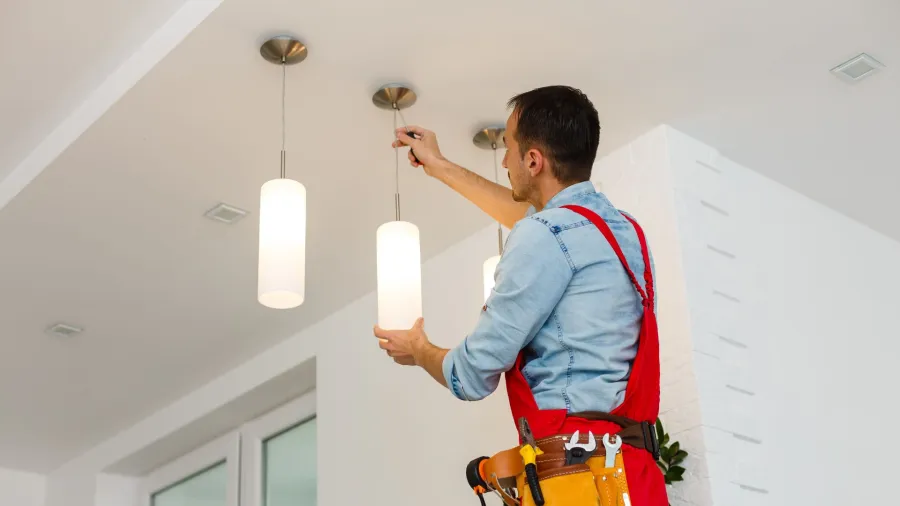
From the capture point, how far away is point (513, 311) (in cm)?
153

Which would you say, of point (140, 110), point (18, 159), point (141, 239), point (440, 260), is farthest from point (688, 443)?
point (18, 159)

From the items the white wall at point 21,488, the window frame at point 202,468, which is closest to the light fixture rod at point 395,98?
the window frame at point 202,468

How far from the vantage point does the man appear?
4.98 feet

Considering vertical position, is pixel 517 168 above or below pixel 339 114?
below

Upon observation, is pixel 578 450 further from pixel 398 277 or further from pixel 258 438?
pixel 258 438

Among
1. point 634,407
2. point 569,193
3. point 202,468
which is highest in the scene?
Answer: point 202,468

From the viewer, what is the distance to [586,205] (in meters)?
1.65

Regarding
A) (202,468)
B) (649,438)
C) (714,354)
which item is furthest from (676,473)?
(202,468)

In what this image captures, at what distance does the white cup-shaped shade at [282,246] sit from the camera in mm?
2211

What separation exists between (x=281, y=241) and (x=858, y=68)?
145cm

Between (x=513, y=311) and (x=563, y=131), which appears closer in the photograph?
(x=513, y=311)

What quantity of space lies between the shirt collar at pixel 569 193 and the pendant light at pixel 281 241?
2.41ft

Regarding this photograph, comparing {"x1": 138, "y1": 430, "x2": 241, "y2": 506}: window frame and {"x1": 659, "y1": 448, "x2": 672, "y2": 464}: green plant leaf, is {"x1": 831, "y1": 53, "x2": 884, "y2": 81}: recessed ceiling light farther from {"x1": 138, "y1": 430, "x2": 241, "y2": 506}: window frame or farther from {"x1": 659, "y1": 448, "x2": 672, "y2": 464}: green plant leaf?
{"x1": 138, "y1": 430, "x2": 241, "y2": 506}: window frame

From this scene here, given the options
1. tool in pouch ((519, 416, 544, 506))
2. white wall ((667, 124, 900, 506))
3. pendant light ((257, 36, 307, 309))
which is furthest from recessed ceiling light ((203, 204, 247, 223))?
tool in pouch ((519, 416, 544, 506))
